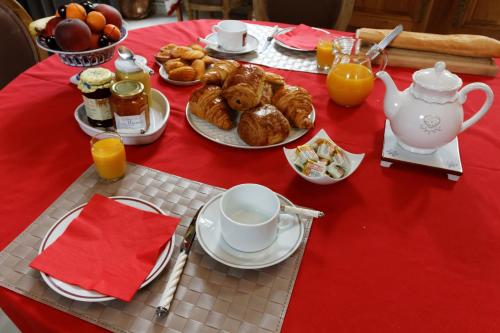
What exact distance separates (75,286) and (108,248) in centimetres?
8

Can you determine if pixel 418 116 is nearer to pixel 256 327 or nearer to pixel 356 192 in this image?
pixel 356 192

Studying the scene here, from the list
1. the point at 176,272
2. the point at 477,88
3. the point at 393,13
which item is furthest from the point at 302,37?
the point at 393,13

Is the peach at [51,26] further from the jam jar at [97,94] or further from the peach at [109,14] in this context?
the jam jar at [97,94]

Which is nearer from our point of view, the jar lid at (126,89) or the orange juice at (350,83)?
the jar lid at (126,89)

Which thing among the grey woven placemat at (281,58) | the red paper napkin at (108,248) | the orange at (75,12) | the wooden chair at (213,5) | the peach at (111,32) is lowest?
the wooden chair at (213,5)

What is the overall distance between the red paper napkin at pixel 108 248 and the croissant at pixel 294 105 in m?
0.46

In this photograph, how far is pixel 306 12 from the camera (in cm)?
187

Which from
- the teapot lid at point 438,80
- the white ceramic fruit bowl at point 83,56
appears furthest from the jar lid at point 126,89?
the teapot lid at point 438,80

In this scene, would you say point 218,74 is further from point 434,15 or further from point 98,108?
point 434,15

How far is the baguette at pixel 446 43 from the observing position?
4.27ft

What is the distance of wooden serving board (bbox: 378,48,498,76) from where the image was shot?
51.5 inches

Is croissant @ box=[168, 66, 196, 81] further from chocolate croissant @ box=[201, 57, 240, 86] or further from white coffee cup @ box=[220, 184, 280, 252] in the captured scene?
white coffee cup @ box=[220, 184, 280, 252]

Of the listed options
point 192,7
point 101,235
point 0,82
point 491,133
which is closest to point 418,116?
point 491,133

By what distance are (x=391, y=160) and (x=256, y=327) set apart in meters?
0.53
